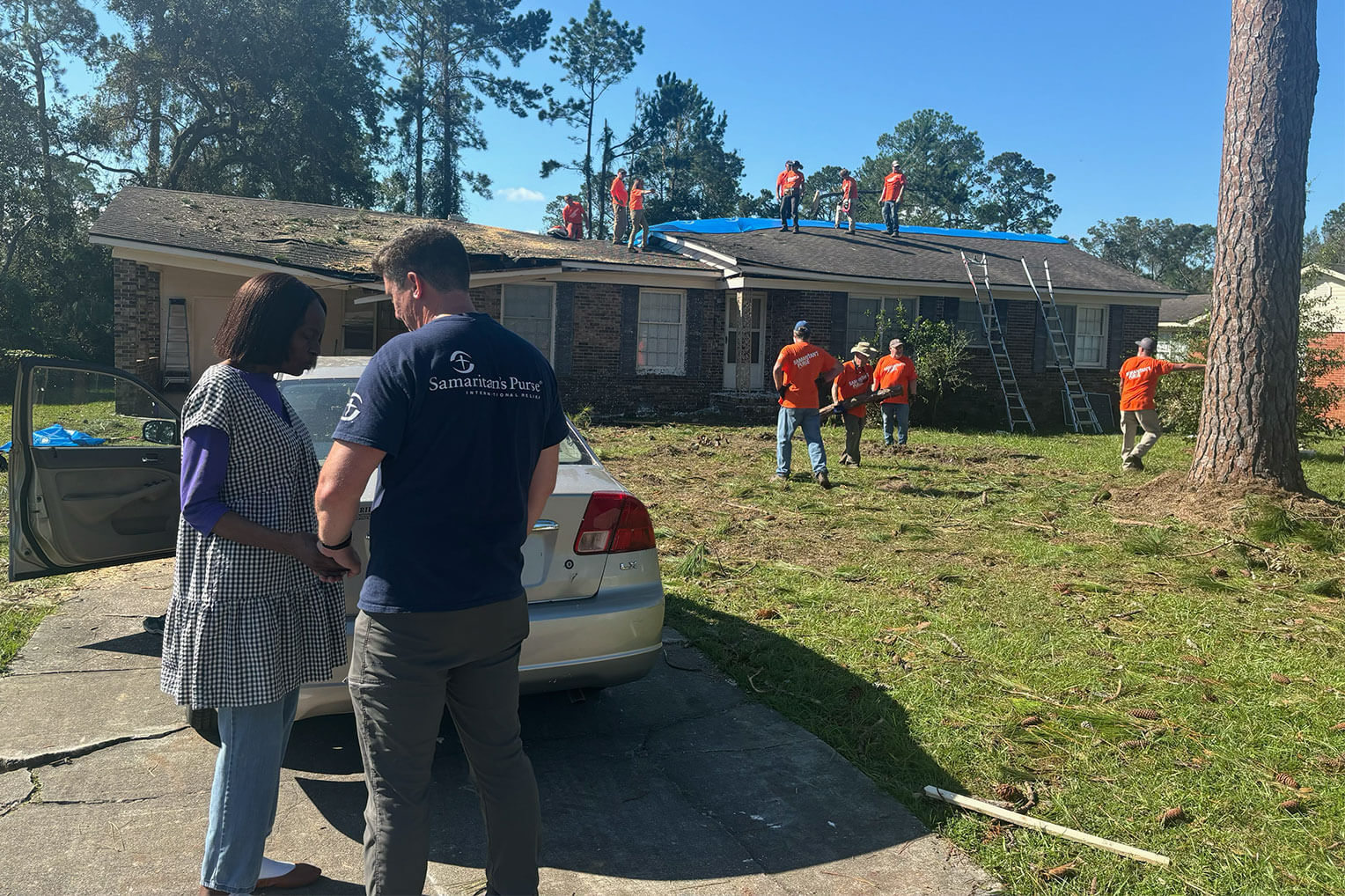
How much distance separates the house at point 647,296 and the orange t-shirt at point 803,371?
7737 mm

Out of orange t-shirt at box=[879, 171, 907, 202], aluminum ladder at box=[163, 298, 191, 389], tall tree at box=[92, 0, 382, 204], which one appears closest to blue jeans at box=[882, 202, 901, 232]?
orange t-shirt at box=[879, 171, 907, 202]

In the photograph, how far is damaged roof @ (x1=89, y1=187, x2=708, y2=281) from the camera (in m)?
15.7

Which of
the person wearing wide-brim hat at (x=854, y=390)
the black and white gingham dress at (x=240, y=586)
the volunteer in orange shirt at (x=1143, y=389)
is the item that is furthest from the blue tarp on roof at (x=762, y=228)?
the black and white gingham dress at (x=240, y=586)

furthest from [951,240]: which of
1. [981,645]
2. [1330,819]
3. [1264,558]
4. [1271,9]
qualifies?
[1330,819]

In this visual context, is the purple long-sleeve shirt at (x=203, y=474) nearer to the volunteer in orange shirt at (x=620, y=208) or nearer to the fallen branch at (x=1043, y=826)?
the fallen branch at (x=1043, y=826)

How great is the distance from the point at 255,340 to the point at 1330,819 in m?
3.87

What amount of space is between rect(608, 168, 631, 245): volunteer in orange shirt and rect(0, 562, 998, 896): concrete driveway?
21164 mm

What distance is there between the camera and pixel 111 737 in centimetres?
413

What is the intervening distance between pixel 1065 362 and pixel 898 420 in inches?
411

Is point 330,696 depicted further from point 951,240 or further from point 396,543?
point 951,240

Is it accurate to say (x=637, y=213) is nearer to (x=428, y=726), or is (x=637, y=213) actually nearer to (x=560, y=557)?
(x=560, y=557)

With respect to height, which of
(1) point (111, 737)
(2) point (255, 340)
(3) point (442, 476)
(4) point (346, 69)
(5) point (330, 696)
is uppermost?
(4) point (346, 69)

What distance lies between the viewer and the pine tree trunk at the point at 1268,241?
9516 millimetres

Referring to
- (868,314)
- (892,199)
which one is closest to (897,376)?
(868,314)
